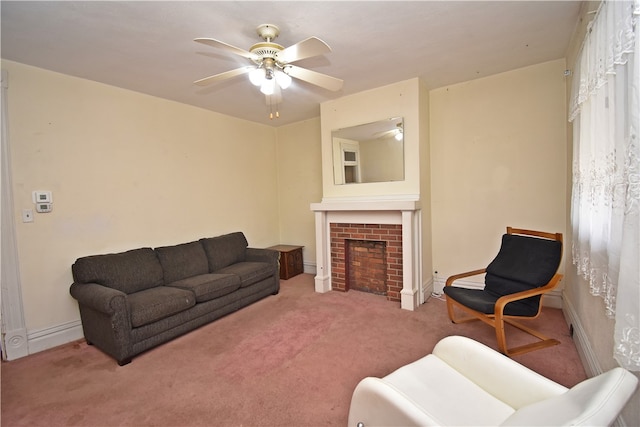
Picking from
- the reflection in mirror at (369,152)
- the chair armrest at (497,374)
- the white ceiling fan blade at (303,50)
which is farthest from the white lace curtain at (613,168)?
the reflection in mirror at (369,152)

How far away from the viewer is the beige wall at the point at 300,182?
4.71 m

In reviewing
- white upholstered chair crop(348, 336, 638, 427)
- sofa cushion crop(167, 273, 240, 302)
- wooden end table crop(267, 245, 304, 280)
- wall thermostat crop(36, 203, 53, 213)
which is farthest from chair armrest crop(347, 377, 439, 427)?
wooden end table crop(267, 245, 304, 280)

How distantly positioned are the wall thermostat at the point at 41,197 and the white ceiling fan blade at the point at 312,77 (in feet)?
8.11

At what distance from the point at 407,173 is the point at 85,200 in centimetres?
341

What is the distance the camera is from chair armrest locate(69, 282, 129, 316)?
226 cm

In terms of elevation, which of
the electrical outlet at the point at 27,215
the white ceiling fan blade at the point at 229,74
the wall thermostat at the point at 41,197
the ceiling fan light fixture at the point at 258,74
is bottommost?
the electrical outlet at the point at 27,215

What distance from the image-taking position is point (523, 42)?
2551 mm

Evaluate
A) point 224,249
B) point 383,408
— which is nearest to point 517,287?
point 383,408

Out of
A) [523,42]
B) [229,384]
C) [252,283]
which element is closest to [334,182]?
[252,283]

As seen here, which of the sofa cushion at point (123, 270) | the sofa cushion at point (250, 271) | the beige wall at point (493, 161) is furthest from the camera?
the sofa cushion at point (250, 271)

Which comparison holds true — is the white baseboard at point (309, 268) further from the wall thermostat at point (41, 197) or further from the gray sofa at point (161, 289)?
the wall thermostat at point (41, 197)

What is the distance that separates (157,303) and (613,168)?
317 cm

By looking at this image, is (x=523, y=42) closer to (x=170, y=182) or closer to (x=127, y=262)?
(x=170, y=182)

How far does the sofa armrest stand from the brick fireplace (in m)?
0.77
